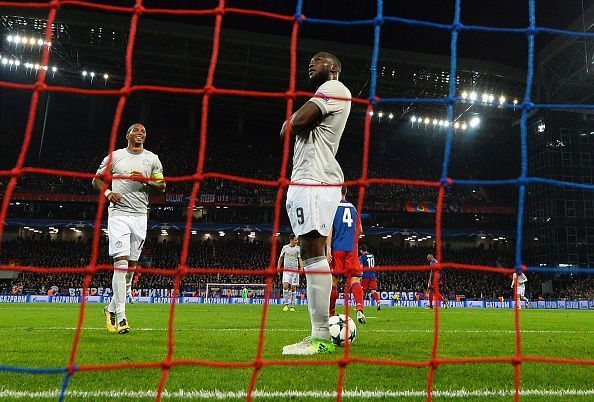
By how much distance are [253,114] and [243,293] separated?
58.1 feet

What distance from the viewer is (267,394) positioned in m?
2.76

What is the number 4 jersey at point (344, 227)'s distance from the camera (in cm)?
762

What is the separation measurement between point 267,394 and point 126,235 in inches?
148

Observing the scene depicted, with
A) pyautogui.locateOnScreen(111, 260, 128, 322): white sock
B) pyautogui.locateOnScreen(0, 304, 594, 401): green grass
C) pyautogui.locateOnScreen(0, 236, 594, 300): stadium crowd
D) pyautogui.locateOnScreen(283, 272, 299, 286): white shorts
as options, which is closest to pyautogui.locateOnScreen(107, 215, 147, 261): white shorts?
pyautogui.locateOnScreen(111, 260, 128, 322): white sock

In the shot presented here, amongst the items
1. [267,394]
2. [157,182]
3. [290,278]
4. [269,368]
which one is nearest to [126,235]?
[157,182]

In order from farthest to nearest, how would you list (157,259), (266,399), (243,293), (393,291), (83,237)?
(83,237) → (157,259) → (393,291) → (243,293) → (266,399)

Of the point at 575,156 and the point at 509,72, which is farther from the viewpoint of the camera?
the point at 575,156

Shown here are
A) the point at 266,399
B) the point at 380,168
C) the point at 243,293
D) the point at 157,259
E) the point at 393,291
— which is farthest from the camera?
the point at 380,168

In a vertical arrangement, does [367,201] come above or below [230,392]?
above

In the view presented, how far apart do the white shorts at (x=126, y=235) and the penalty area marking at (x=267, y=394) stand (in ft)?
10.3

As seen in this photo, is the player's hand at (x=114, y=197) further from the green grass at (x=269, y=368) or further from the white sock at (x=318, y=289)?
the white sock at (x=318, y=289)

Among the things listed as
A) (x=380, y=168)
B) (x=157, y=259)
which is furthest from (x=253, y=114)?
(x=157, y=259)

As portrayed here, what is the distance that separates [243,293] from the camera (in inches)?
1008

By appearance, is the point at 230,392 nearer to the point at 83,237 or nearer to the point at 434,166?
the point at 83,237
